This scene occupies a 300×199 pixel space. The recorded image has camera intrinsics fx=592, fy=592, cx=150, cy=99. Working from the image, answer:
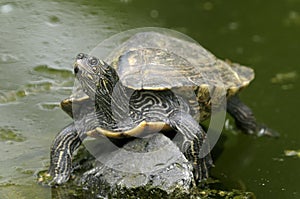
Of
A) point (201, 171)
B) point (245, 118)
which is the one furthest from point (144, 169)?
point (245, 118)

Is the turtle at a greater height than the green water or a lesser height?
greater

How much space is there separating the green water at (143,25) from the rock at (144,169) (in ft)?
1.27

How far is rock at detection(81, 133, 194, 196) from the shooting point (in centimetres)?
371

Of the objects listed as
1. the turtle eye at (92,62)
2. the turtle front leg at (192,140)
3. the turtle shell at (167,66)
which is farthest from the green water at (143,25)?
the turtle eye at (92,62)

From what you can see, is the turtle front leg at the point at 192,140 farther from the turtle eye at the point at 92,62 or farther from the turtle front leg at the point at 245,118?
the turtle front leg at the point at 245,118

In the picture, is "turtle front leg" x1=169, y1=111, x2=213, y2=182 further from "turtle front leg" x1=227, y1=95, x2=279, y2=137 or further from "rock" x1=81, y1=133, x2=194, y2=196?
"turtle front leg" x1=227, y1=95, x2=279, y2=137

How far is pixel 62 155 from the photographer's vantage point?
408 centimetres

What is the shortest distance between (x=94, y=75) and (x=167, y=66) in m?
0.66

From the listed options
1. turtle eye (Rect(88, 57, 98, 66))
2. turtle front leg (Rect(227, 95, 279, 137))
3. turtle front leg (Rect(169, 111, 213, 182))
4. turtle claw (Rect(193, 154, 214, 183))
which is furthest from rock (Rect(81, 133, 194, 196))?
turtle front leg (Rect(227, 95, 279, 137))

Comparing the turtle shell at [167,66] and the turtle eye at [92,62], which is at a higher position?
the turtle eye at [92,62]

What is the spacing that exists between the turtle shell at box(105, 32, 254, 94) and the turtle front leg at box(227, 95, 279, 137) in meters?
0.24

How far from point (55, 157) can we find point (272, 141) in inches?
77.8

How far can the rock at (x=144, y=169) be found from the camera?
3.71m

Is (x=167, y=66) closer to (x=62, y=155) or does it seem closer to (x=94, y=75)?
(x=94, y=75)
